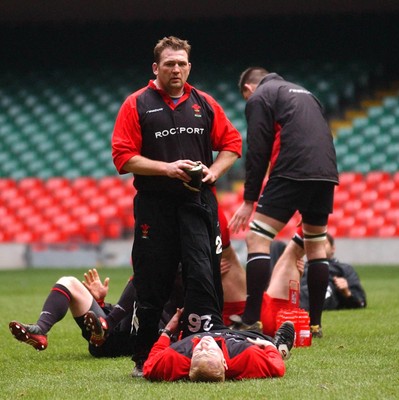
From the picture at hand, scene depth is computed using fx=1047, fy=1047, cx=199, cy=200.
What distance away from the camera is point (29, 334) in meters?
5.75

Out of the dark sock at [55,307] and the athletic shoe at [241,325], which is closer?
the dark sock at [55,307]

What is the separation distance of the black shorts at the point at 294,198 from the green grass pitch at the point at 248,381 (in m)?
0.85

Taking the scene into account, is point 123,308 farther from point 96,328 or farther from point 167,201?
point 167,201

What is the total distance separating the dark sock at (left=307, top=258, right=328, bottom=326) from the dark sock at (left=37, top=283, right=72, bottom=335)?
1762 millimetres

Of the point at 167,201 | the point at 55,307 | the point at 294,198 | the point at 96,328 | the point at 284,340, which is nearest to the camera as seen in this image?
the point at 167,201

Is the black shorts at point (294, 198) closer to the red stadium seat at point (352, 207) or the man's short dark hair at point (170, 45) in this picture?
the man's short dark hair at point (170, 45)

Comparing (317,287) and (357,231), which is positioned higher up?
(317,287)

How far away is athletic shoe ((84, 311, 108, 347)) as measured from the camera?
5.89 metres

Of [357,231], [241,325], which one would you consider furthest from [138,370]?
[357,231]

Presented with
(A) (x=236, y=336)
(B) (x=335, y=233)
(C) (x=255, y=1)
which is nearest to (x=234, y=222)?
(A) (x=236, y=336)

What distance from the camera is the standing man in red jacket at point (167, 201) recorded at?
5215 mm

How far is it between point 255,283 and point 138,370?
6.02ft

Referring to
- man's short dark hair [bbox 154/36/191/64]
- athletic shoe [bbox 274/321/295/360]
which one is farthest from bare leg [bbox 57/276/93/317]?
man's short dark hair [bbox 154/36/191/64]

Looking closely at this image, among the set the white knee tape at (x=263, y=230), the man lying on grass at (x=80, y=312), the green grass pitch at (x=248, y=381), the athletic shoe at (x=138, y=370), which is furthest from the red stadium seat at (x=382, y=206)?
the athletic shoe at (x=138, y=370)
